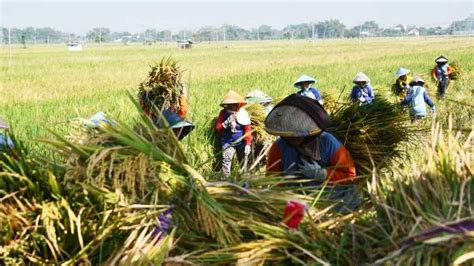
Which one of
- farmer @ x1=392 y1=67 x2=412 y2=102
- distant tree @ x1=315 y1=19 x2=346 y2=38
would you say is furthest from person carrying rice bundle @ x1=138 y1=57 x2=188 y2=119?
distant tree @ x1=315 y1=19 x2=346 y2=38

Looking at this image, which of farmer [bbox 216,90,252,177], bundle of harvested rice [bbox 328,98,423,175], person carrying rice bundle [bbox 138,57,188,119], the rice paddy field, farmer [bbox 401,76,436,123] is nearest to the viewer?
the rice paddy field

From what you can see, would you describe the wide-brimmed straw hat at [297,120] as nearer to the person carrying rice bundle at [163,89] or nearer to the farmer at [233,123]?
the person carrying rice bundle at [163,89]

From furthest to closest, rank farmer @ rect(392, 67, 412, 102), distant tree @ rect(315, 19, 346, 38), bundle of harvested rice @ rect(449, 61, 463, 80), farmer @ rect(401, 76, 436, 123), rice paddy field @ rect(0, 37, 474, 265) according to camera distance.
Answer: distant tree @ rect(315, 19, 346, 38)
bundle of harvested rice @ rect(449, 61, 463, 80)
farmer @ rect(392, 67, 412, 102)
farmer @ rect(401, 76, 436, 123)
rice paddy field @ rect(0, 37, 474, 265)

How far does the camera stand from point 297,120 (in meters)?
3.27

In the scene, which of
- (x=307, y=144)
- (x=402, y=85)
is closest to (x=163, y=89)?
(x=307, y=144)

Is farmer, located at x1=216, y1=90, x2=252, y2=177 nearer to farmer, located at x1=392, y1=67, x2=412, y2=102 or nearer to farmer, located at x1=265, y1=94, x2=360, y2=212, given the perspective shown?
farmer, located at x1=265, y1=94, x2=360, y2=212

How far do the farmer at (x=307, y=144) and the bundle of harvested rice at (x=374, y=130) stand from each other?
2.61ft

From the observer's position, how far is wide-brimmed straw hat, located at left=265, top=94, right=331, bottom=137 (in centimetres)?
326

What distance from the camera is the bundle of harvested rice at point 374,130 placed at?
4.26m

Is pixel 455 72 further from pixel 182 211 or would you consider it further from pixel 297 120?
pixel 182 211

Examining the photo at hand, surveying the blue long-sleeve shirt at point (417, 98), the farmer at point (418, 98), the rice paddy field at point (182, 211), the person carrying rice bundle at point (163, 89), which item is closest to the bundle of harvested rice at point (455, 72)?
the farmer at point (418, 98)

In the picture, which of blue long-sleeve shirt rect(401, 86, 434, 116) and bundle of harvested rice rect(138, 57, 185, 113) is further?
blue long-sleeve shirt rect(401, 86, 434, 116)

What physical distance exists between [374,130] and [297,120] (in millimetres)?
1276

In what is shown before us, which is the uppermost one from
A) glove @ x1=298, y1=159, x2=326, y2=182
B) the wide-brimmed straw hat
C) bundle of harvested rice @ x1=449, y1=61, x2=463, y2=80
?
the wide-brimmed straw hat
